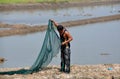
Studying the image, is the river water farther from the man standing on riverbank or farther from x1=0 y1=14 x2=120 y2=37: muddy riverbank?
the man standing on riverbank

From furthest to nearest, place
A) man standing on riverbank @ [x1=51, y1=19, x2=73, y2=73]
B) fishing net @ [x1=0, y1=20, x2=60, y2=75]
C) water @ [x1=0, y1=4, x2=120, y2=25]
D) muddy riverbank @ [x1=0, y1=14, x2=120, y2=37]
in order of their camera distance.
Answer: water @ [x1=0, y1=4, x2=120, y2=25] → muddy riverbank @ [x1=0, y1=14, x2=120, y2=37] → fishing net @ [x1=0, y1=20, x2=60, y2=75] → man standing on riverbank @ [x1=51, y1=19, x2=73, y2=73]

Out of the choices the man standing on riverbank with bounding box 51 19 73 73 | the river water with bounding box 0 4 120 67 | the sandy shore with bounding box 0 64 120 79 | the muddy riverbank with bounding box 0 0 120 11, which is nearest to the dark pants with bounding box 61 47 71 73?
the man standing on riverbank with bounding box 51 19 73 73

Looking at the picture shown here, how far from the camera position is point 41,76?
12.4 m

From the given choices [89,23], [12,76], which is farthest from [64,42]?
[89,23]

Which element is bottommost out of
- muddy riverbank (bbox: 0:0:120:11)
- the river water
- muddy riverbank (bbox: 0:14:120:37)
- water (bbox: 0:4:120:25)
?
the river water

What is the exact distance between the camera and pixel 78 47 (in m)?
22.1

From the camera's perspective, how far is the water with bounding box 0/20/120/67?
18.8 metres

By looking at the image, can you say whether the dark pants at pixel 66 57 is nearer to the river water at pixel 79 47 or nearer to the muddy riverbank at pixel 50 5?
the river water at pixel 79 47

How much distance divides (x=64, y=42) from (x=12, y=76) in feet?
6.62

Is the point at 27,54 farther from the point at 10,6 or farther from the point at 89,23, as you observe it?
the point at 10,6

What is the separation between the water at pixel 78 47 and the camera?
18.8 meters

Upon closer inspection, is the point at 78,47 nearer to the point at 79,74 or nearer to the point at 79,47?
the point at 79,47

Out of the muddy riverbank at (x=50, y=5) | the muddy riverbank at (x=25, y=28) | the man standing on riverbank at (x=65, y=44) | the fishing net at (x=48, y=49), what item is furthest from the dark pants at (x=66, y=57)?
the muddy riverbank at (x=50, y=5)

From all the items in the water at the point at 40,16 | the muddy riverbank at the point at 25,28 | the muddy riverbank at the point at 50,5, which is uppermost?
the muddy riverbank at the point at 50,5
